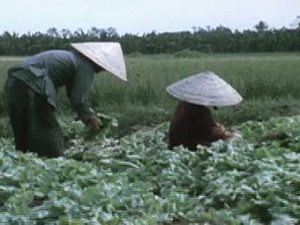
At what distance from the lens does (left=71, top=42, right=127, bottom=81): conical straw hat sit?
19.0 ft

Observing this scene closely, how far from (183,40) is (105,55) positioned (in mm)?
14703

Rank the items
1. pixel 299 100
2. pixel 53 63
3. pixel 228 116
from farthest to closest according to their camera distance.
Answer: pixel 299 100, pixel 228 116, pixel 53 63

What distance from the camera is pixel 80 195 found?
3.37 metres

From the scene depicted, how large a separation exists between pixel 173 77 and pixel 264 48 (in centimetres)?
1058

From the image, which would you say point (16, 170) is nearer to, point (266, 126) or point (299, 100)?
point (266, 126)

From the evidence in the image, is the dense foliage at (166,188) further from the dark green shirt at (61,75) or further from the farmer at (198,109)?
the dark green shirt at (61,75)

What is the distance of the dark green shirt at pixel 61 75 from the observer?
19.0ft

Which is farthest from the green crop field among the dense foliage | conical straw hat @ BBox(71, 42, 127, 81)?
conical straw hat @ BBox(71, 42, 127, 81)

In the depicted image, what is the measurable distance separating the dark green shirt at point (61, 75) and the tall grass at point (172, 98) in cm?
326

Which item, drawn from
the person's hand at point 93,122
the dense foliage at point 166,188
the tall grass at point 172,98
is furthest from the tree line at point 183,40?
the dense foliage at point 166,188

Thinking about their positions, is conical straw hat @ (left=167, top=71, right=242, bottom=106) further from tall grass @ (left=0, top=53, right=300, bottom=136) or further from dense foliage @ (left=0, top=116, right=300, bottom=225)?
tall grass @ (left=0, top=53, right=300, bottom=136)

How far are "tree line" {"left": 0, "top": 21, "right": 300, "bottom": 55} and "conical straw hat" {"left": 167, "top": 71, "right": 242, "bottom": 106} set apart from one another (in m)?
12.7

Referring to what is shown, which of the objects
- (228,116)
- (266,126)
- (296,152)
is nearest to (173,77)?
(228,116)

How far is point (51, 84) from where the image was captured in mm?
5879
